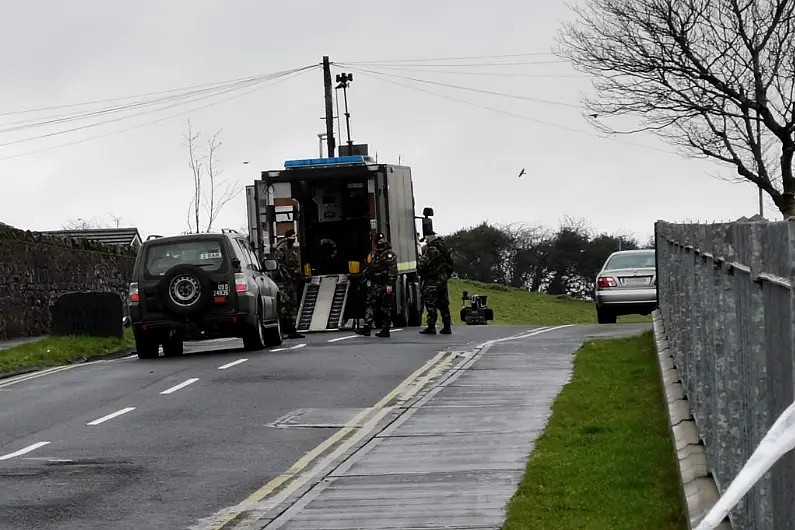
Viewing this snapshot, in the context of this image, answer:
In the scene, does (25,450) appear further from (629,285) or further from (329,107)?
(329,107)

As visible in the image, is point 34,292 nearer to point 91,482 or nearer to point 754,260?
point 91,482

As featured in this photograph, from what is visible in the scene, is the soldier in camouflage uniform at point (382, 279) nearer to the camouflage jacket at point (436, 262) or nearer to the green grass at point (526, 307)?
the camouflage jacket at point (436, 262)

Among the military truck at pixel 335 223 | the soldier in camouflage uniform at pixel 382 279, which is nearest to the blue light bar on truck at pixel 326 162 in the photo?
the military truck at pixel 335 223

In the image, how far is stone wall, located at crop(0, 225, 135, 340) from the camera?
28703 mm

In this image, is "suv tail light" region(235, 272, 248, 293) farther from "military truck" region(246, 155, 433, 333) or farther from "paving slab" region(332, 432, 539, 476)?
"paving slab" region(332, 432, 539, 476)

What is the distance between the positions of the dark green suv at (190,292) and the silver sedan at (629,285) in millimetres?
8625

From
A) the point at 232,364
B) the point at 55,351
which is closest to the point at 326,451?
the point at 232,364

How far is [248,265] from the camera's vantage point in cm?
2330

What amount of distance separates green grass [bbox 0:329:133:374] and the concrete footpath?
7.36 m

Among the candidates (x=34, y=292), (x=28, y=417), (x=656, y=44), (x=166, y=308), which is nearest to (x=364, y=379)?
(x=28, y=417)

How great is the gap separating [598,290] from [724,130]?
35.0 feet

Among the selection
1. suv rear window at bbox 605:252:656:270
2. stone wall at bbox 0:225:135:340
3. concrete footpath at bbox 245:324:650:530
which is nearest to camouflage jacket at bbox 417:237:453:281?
suv rear window at bbox 605:252:656:270

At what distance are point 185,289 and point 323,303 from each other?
739 centimetres

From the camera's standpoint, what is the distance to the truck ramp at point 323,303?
29031 millimetres
